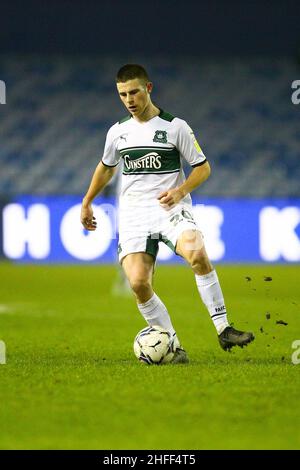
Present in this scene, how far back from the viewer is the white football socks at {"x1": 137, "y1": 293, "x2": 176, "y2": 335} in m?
6.49

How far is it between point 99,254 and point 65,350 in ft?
43.4

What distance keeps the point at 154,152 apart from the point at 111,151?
0.35m

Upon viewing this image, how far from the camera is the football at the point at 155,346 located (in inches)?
248

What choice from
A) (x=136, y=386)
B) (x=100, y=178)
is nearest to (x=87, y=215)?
(x=100, y=178)

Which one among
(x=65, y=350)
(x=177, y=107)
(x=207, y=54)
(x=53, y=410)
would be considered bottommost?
(x=53, y=410)

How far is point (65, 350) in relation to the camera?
296 inches

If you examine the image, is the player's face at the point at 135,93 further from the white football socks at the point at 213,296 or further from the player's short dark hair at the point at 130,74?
the white football socks at the point at 213,296

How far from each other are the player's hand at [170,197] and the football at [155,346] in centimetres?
80

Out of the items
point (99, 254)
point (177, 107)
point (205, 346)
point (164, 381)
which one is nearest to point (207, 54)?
point (177, 107)

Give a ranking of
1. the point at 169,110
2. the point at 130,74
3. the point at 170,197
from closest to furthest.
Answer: the point at 170,197 < the point at 130,74 < the point at 169,110

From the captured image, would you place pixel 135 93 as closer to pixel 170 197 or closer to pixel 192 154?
pixel 192 154

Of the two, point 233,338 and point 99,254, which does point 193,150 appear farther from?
point 99,254

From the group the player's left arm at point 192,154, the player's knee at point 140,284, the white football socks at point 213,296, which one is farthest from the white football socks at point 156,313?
the player's left arm at point 192,154

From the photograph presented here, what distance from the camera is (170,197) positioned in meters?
6.17
